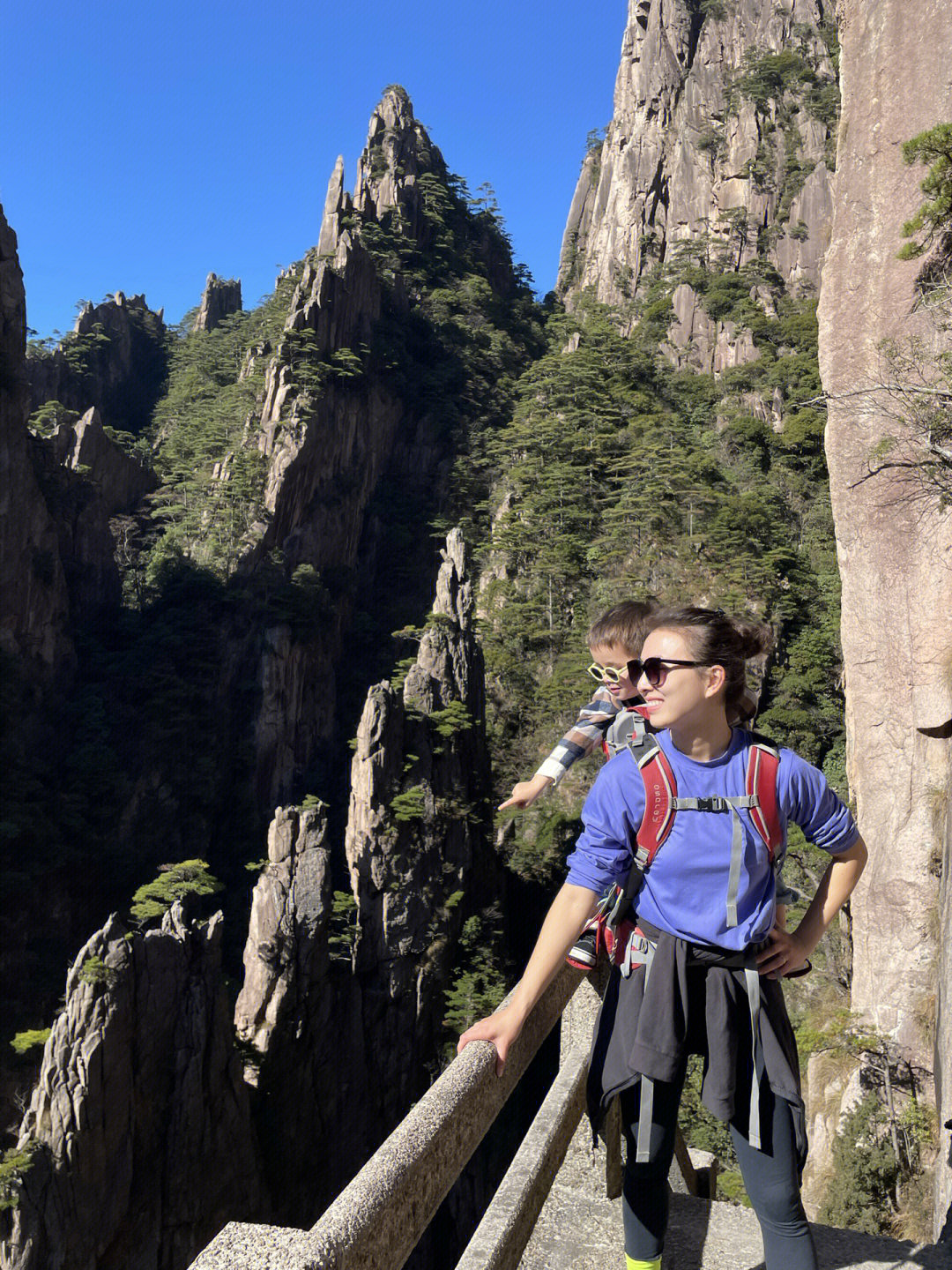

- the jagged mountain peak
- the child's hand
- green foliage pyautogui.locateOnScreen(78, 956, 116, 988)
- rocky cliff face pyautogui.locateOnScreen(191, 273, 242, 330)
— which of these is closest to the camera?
the child's hand

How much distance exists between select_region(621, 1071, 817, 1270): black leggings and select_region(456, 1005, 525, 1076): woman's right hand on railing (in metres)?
0.33

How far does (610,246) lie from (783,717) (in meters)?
33.8

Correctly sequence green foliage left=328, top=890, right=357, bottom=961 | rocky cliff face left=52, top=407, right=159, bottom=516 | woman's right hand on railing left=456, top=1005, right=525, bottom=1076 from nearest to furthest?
woman's right hand on railing left=456, top=1005, right=525, bottom=1076
green foliage left=328, top=890, right=357, bottom=961
rocky cliff face left=52, top=407, right=159, bottom=516

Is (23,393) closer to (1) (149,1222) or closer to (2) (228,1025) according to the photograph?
(2) (228,1025)

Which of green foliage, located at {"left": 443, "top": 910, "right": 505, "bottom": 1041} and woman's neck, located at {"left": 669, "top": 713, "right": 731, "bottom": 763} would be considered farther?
green foliage, located at {"left": 443, "top": 910, "right": 505, "bottom": 1041}

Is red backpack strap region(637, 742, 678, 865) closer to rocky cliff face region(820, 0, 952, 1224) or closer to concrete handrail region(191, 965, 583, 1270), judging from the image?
concrete handrail region(191, 965, 583, 1270)

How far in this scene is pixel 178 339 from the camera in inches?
2264

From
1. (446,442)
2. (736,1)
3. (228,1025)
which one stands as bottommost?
(228,1025)

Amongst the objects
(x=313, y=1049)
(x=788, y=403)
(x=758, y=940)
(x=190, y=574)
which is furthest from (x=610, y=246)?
(x=758, y=940)

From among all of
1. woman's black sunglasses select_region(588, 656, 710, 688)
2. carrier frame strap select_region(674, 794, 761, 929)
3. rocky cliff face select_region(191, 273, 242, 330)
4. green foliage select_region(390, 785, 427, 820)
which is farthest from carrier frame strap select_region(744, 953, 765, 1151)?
rocky cliff face select_region(191, 273, 242, 330)

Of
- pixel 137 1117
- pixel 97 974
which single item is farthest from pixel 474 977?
pixel 97 974

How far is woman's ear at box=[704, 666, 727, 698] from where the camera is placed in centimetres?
175

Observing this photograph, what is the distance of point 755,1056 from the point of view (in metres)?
1.72

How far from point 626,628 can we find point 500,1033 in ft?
3.51
